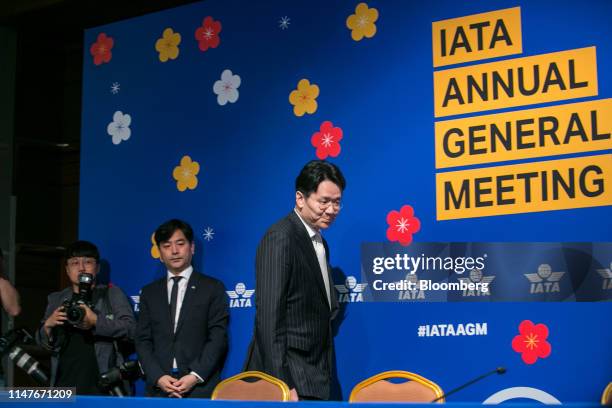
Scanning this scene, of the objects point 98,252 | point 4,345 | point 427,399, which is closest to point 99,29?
point 98,252

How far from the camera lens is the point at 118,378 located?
4930mm

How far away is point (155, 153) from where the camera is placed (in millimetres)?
5543

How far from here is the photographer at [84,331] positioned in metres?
5.02

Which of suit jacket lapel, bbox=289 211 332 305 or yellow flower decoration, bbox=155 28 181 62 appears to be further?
yellow flower decoration, bbox=155 28 181 62

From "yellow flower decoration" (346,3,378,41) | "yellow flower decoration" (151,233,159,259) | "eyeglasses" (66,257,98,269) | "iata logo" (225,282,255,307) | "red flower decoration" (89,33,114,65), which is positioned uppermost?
"red flower decoration" (89,33,114,65)

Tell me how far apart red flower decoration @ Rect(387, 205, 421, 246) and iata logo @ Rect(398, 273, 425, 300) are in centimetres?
18

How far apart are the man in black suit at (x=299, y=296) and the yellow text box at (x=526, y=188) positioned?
2.08ft

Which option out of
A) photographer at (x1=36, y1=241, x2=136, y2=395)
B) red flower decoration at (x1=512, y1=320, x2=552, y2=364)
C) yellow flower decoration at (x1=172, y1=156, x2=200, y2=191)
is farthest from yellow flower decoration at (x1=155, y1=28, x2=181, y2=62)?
red flower decoration at (x1=512, y1=320, x2=552, y2=364)

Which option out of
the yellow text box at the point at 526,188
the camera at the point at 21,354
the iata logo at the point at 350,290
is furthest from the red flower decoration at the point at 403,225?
the camera at the point at 21,354

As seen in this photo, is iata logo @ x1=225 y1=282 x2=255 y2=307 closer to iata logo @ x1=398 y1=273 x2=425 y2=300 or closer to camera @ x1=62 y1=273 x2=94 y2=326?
camera @ x1=62 y1=273 x2=94 y2=326

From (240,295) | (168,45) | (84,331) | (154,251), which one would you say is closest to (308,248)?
(240,295)

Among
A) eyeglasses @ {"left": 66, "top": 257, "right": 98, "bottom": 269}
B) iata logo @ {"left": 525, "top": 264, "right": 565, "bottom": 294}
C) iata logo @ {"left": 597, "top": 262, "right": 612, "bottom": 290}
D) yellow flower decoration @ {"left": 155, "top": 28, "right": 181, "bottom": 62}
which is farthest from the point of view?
yellow flower decoration @ {"left": 155, "top": 28, "right": 181, "bottom": 62}

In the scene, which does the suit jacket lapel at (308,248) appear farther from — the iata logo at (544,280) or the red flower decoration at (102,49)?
the red flower decoration at (102,49)

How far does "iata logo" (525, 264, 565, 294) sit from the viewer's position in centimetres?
418
